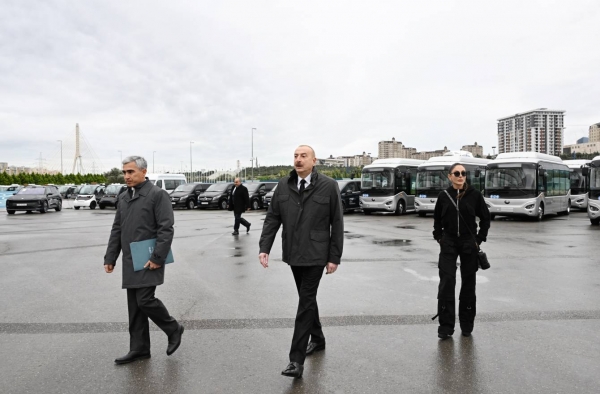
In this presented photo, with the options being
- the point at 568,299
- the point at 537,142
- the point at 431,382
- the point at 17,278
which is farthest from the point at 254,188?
the point at 537,142

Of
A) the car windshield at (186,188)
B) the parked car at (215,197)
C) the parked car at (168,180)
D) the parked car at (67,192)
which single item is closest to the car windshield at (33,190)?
the parked car at (168,180)

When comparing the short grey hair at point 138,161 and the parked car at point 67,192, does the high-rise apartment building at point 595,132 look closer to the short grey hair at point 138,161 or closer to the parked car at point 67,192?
the parked car at point 67,192

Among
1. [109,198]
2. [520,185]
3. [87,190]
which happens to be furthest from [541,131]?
[87,190]

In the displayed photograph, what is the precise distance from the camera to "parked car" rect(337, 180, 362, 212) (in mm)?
27431

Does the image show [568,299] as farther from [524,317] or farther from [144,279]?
[144,279]

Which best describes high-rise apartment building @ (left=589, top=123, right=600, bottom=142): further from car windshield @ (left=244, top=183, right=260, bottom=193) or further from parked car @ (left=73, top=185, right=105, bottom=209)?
parked car @ (left=73, top=185, right=105, bottom=209)

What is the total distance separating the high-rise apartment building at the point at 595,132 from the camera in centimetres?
10925

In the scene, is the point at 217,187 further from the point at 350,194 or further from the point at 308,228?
the point at 308,228

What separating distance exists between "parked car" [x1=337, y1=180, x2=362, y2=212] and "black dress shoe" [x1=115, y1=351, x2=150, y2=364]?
904 inches

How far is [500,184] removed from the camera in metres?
A: 21.1

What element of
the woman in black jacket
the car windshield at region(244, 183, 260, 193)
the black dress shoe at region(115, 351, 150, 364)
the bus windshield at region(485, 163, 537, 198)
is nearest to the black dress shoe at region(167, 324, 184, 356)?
the black dress shoe at region(115, 351, 150, 364)

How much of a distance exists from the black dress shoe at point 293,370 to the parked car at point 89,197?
3397cm

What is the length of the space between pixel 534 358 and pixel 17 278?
7.97m

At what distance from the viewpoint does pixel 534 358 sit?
445cm
